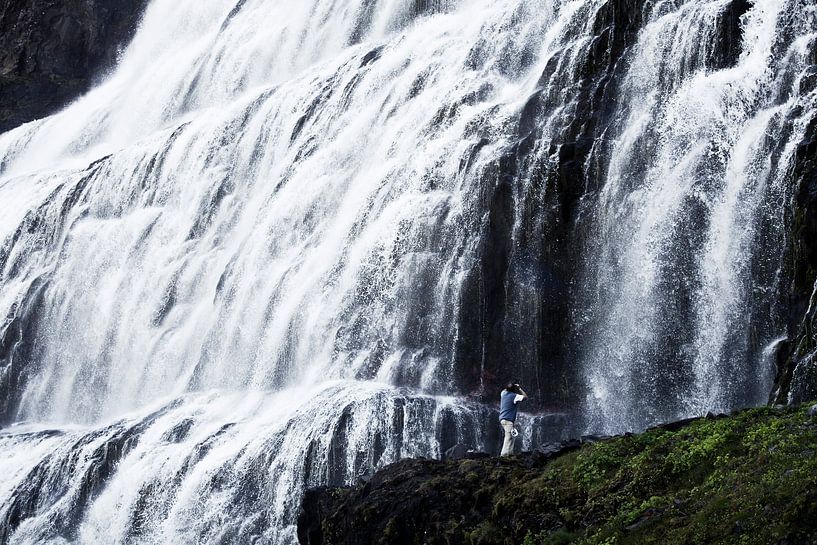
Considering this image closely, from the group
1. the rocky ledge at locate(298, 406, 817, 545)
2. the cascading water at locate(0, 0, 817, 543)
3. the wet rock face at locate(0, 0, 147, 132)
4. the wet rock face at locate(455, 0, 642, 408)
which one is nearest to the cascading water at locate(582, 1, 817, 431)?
the cascading water at locate(0, 0, 817, 543)

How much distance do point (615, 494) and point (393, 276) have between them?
12160 mm

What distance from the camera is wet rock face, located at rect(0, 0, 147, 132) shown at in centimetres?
5588

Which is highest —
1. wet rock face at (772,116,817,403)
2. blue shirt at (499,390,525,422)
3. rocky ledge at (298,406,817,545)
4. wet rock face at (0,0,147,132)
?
wet rock face at (0,0,147,132)

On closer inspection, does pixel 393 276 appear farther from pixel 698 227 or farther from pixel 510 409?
pixel 510 409

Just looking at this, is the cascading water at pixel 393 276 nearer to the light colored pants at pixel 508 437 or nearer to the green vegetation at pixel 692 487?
the light colored pants at pixel 508 437

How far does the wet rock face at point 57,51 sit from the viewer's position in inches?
2200

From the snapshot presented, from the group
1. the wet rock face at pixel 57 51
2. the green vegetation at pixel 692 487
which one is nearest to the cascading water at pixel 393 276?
the green vegetation at pixel 692 487

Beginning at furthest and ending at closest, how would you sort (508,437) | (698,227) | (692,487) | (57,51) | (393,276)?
(57,51) → (393,276) → (698,227) → (508,437) → (692,487)

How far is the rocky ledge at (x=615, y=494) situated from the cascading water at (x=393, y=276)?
4.83 metres

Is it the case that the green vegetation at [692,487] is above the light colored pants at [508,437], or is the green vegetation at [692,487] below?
above

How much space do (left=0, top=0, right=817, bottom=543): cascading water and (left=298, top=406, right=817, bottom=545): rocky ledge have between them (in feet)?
15.8

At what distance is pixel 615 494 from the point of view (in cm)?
1136

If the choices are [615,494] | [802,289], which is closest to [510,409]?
[615,494]

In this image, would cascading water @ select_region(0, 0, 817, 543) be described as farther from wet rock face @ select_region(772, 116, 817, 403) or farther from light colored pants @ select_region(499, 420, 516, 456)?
light colored pants @ select_region(499, 420, 516, 456)
